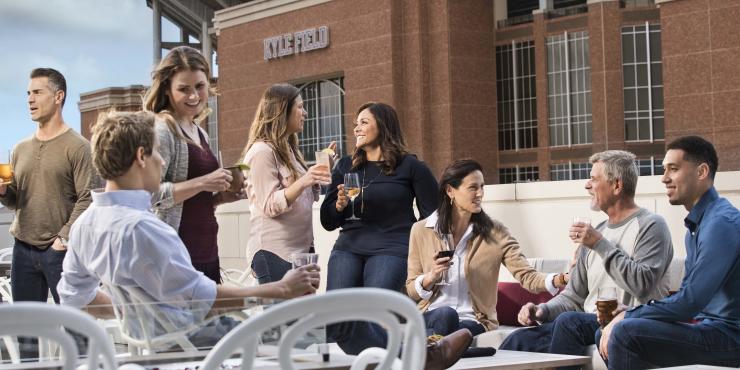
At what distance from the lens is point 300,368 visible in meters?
2.99

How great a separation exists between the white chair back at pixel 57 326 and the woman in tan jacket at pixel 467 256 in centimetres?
405

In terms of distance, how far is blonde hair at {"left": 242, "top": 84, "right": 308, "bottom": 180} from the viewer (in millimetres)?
5961

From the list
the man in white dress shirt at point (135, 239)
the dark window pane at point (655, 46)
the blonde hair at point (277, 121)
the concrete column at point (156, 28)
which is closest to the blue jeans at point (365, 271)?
the blonde hair at point (277, 121)

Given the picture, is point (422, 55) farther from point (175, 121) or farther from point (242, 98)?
point (175, 121)

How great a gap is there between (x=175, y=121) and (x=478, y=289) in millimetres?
2390

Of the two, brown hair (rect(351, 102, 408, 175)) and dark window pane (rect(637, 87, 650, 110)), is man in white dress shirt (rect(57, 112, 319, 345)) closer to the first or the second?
brown hair (rect(351, 102, 408, 175))

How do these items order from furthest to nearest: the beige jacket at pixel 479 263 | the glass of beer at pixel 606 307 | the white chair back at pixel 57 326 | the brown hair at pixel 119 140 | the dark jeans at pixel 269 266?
the beige jacket at pixel 479 263 → the dark jeans at pixel 269 266 → the glass of beer at pixel 606 307 → the brown hair at pixel 119 140 → the white chair back at pixel 57 326

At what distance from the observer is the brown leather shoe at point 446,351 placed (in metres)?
4.82

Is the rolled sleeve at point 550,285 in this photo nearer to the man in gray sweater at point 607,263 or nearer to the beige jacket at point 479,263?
the man in gray sweater at point 607,263

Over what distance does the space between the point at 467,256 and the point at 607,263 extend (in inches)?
46.7

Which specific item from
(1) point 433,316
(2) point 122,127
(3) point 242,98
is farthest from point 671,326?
(3) point 242,98

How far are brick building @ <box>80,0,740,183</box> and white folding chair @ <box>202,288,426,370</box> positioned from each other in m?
29.1

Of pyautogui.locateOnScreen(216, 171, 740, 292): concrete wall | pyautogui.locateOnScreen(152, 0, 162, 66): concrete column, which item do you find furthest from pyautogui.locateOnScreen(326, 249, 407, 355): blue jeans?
pyautogui.locateOnScreen(152, 0, 162, 66): concrete column

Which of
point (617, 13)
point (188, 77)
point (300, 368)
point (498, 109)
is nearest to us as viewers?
point (300, 368)
